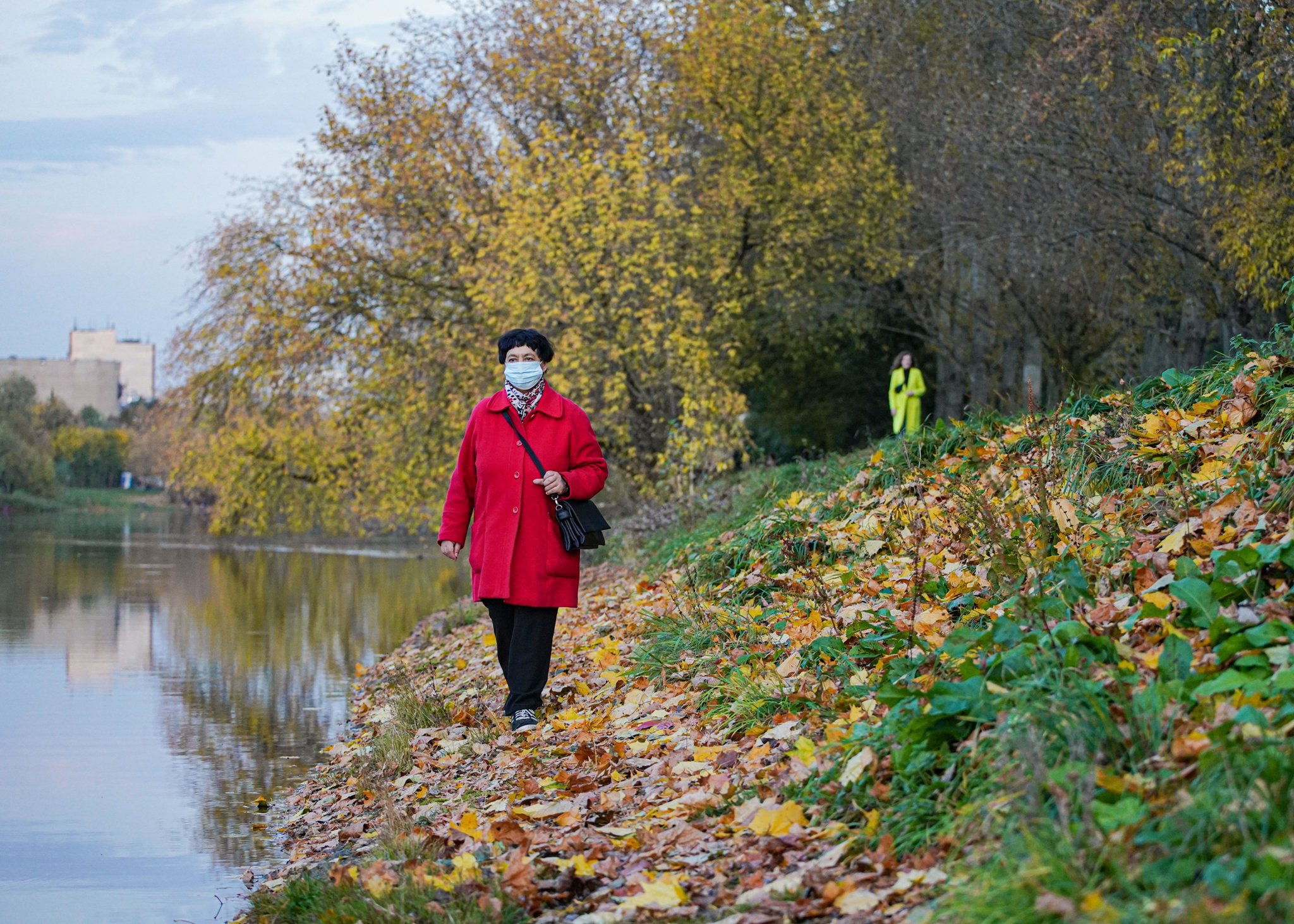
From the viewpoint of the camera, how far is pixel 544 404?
7.60m

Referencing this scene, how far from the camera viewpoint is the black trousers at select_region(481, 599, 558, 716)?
750 centimetres

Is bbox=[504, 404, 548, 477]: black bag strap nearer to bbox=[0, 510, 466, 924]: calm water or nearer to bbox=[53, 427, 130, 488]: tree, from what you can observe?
bbox=[0, 510, 466, 924]: calm water

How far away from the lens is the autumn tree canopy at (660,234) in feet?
66.5

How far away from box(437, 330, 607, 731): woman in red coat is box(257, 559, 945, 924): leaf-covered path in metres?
0.49

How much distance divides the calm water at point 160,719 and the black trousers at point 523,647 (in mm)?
1472

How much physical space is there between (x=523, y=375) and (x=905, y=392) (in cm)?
1406

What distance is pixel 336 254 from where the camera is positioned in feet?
78.1

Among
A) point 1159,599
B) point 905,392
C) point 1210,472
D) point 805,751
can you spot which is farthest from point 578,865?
point 905,392

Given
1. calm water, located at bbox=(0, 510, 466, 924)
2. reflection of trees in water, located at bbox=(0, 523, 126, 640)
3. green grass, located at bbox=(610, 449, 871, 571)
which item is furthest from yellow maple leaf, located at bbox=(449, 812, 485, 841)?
reflection of trees in water, located at bbox=(0, 523, 126, 640)

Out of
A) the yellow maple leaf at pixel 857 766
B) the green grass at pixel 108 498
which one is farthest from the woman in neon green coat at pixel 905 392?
the green grass at pixel 108 498

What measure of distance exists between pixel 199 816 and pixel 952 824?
4531 mm

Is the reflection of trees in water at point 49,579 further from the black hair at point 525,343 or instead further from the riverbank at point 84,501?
the riverbank at point 84,501

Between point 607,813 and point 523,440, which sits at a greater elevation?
point 523,440

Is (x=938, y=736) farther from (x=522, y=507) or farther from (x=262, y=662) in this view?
(x=262, y=662)
